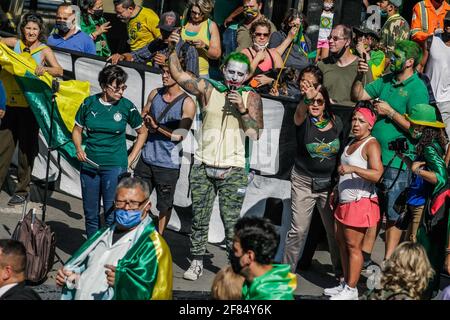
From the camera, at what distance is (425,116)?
30.5 feet

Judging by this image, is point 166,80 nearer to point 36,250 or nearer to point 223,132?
point 223,132

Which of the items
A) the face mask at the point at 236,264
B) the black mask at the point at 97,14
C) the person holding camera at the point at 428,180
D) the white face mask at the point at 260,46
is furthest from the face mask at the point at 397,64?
the black mask at the point at 97,14

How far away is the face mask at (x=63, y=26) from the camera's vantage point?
1205cm

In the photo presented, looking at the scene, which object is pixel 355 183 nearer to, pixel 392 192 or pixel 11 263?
pixel 392 192

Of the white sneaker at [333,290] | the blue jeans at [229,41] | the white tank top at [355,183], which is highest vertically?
the blue jeans at [229,41]

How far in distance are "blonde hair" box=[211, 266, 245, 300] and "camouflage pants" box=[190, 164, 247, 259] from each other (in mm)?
2900

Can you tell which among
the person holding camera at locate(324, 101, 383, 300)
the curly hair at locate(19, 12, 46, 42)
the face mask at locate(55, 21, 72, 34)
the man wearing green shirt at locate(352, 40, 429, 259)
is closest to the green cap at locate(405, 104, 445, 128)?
the man wearing green shirt at locate(352, 40, 429, 259)

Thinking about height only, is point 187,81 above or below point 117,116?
above

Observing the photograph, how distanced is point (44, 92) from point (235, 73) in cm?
270

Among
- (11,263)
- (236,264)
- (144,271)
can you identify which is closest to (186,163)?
(144,271)

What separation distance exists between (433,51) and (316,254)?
2.84 m

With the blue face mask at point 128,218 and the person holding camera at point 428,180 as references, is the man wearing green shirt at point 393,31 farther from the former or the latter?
the blue face mask at point 128,218

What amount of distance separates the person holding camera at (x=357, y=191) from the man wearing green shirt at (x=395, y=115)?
0.94ft

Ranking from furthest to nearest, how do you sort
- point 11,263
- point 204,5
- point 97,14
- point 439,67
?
point 97,14 → point 439,67 → point 204,5 → point 11,263
